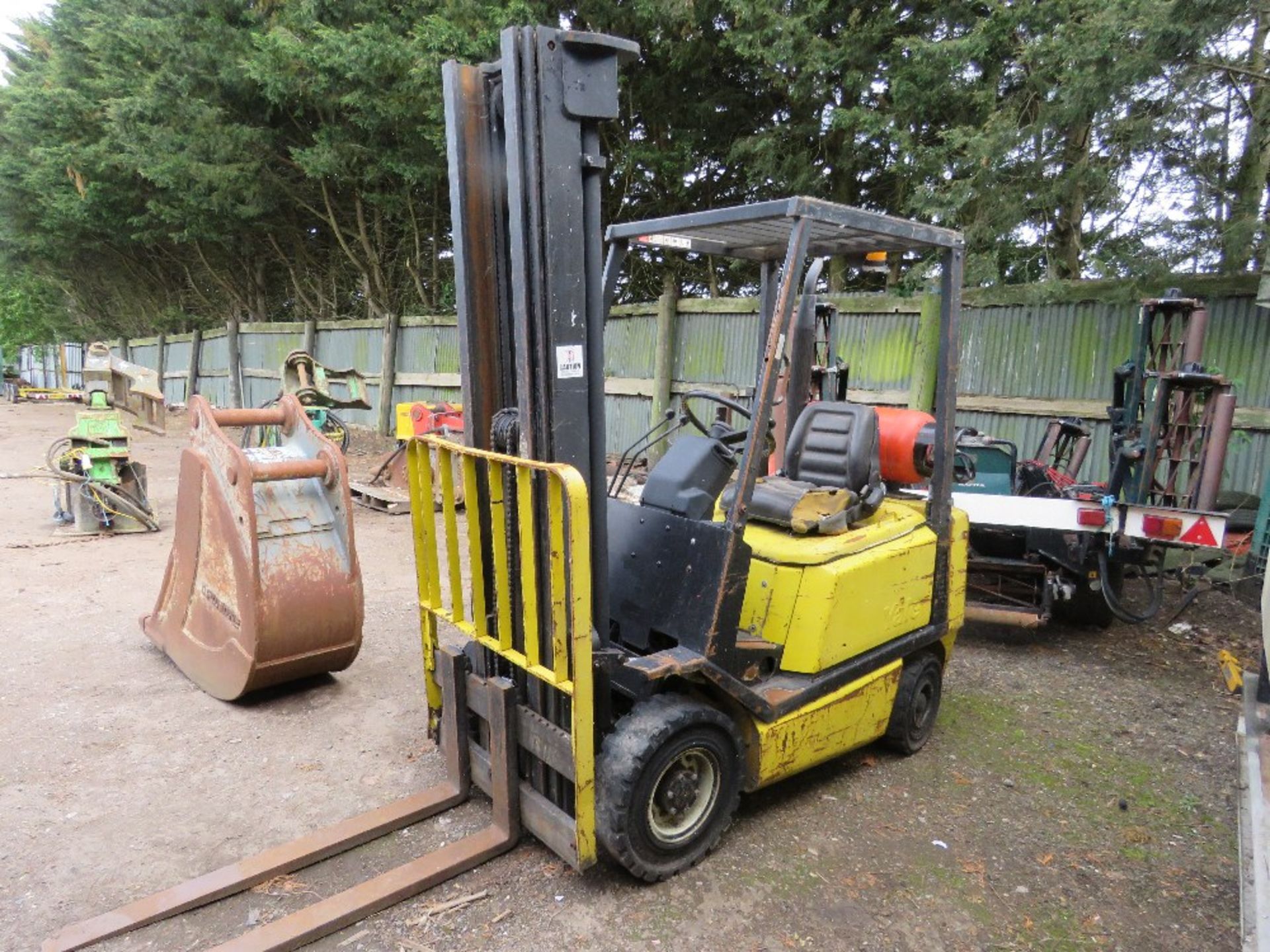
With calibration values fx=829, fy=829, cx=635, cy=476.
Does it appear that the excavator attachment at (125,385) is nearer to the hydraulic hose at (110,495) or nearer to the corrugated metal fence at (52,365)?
the hydraulic hose at (110,495)

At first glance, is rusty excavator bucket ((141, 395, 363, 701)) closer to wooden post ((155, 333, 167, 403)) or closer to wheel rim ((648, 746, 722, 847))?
wheel rim ((648, 746, 722, 847))

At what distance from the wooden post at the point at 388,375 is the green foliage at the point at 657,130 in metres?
2.24

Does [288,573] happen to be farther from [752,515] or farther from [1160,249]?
[1160,249]

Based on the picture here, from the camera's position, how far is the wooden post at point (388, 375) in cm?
1500

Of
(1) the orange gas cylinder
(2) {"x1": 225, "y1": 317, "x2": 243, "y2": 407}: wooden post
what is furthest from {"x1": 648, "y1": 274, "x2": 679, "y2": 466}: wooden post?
(2) {"x1": 225, "y1": 317, "x2": 243, "y2": 407}: wooden post

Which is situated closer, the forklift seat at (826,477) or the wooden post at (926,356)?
the forklift seat at (826,477)

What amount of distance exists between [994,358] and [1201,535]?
3.22 m

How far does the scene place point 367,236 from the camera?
1758cm

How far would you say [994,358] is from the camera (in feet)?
24.5

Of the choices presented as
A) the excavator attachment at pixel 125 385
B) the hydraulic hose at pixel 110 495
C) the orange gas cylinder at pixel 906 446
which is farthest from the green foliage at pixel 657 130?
the hydraulic hose at pixel 110 495

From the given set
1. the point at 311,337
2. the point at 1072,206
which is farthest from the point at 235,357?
the point at 1072,206

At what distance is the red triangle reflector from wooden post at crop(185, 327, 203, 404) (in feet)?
76.3

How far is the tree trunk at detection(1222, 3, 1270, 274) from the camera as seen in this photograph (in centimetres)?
566

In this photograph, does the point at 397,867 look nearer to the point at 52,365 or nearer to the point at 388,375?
the point at 388,375
